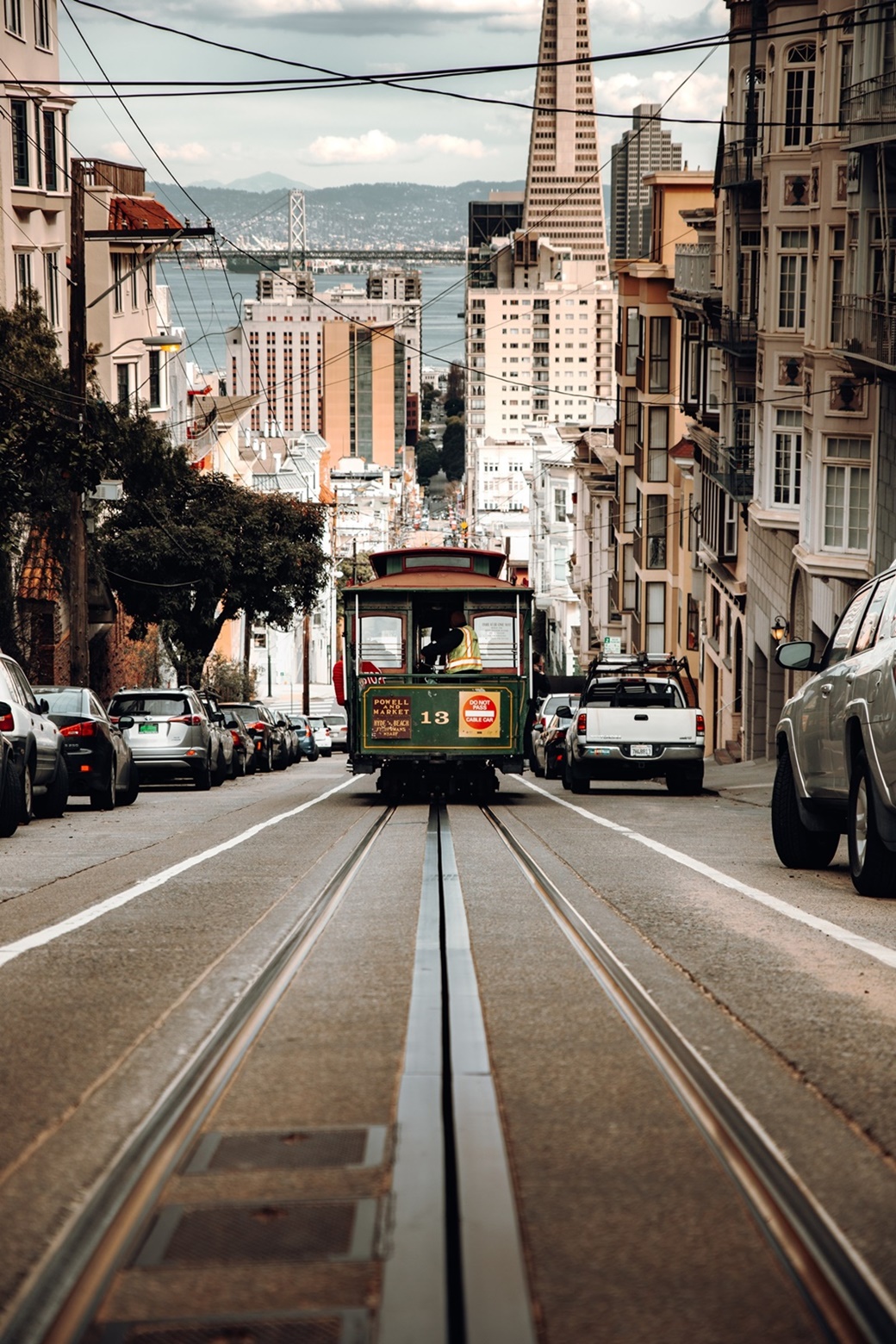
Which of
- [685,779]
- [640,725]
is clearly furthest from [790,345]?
[640,725]

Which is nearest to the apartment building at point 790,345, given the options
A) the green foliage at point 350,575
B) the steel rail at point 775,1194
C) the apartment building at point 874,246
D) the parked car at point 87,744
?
the apartment building at point 874,246

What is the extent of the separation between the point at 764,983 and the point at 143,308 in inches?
2059

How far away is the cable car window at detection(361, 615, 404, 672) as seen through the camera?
23.2 meters

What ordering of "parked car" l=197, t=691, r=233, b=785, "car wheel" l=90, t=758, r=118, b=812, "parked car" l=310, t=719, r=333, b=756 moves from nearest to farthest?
1. "car wheel" l=90, t=758, r=118, b=812
2. "parked car" l=197, t=691, r=233, b=785
3. "parked car" l=310, t=719, r=333, b=756

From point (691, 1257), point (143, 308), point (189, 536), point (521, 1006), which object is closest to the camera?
point (691, 1257)

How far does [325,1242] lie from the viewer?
14.5ft

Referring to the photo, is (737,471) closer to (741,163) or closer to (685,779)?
(741,163)

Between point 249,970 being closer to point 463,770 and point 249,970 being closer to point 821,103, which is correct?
point 463,770

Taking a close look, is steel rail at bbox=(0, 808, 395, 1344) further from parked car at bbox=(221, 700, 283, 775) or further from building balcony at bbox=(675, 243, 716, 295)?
building balcony at bbox=(675, 243, 716, 295)

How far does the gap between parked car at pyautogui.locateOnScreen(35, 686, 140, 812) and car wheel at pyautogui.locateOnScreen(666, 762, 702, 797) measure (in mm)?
8515

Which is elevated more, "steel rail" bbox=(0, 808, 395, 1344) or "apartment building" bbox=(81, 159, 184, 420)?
"apartment building" bbox=(81, 159, 184, 420)

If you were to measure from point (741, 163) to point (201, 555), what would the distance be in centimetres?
1758

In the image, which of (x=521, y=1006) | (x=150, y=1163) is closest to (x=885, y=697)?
(x=521, y=1006)

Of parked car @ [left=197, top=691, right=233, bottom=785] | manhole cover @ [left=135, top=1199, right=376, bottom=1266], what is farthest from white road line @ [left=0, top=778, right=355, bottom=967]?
parked car @ [left=197, top=691, right=233, bottom=785]
